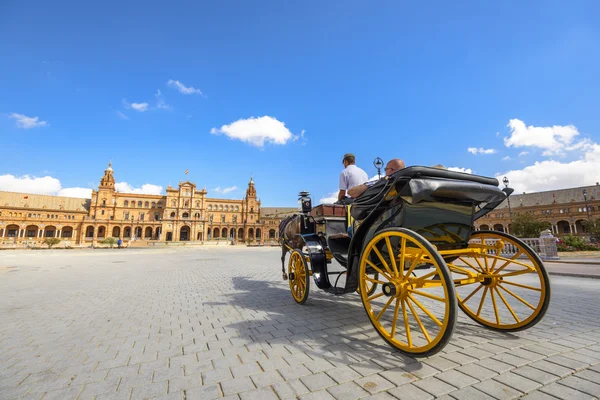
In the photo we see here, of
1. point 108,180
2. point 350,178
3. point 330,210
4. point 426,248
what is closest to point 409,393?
point 426,248

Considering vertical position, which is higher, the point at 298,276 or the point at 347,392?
the point at 298,276

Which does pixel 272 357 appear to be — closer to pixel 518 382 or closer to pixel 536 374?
pixel 518 382

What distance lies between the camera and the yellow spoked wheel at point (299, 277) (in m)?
4.53

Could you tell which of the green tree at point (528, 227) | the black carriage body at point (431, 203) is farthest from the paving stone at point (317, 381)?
the green tree at point (528, 227)

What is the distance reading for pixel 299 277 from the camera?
191 inches

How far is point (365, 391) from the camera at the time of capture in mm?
1922

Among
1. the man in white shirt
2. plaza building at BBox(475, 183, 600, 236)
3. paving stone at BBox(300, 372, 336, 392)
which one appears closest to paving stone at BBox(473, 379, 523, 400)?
paving stone at BBox(300, 372, 336, 392)

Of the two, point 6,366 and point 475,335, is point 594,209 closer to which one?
point 475,335

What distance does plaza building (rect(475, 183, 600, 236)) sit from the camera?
63.9 metres

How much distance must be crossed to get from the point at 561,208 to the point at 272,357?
9690cm

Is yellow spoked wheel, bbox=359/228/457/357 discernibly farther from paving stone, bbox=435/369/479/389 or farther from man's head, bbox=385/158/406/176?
man's head, bbox=385/158/406/176

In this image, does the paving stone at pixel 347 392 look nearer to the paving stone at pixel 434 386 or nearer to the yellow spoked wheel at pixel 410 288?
the paving stone at pixel 434 386

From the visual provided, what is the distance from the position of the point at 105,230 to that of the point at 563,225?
132 metres

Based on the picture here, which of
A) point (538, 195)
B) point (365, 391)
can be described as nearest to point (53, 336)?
point (365, 391)
